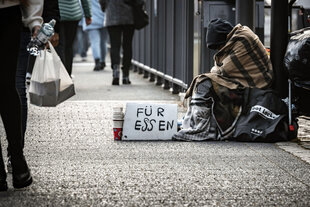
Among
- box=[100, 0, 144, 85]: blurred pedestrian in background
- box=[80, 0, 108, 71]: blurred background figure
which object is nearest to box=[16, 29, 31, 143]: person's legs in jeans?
box=[100, 0, 144, 85]: blurred pedestrian in background

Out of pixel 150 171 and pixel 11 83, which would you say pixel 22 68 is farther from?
pixel 150 171

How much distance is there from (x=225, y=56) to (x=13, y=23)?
2973mm

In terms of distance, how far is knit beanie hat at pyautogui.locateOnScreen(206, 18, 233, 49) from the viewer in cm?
708

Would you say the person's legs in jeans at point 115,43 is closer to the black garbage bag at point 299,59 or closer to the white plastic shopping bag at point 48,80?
the black garbage bag at point 299,59

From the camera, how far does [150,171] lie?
5.28 meters

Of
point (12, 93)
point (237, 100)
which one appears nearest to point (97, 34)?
point (237, 100)

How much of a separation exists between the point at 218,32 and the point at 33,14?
2.66 m

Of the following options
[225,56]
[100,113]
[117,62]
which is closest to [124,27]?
[117,62]

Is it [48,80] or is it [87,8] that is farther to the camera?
[87,8]

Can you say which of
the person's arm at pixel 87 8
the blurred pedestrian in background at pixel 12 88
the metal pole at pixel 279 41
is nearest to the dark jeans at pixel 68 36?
the person's arm at pixel 87 8

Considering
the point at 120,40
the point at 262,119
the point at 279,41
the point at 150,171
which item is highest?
the point at 279,41

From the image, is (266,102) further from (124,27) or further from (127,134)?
(124,27)

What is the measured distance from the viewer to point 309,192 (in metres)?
4.64

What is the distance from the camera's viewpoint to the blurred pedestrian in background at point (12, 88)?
4473mm
